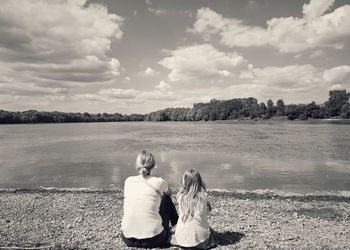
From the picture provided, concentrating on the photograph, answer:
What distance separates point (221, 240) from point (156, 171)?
16.1m

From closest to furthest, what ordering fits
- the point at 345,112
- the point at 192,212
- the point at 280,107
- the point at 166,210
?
the point at 192,212 < the point at 166,210 < the point at 345,112 < the point at 280,107

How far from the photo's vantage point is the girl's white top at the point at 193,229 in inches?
277

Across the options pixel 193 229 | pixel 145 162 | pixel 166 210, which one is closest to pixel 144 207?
pixel 166 210

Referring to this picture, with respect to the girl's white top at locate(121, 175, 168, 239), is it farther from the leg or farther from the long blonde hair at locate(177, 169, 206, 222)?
the long blonde hair at locate(177, 169, 206, 222)

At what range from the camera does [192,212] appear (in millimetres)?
7023

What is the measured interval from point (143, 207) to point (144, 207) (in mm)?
22

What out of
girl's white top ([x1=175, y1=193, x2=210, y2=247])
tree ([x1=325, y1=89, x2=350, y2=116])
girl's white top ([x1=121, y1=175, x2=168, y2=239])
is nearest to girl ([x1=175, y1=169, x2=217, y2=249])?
girl's white top ([x1=175, y1=193, x2=210, y2=247])

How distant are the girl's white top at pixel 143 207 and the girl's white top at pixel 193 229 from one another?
0.47m

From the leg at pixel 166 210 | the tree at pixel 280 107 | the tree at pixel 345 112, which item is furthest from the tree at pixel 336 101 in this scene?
the leg at pixel 166 210

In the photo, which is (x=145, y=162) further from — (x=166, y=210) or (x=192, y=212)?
(x=192, y=212)

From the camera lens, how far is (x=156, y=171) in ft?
78.9

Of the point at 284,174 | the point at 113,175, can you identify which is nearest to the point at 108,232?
the point at 113,175

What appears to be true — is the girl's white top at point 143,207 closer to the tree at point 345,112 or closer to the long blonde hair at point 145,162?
the long blonde hair at point 145,162

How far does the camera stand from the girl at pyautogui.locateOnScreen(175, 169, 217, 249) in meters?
6.98
